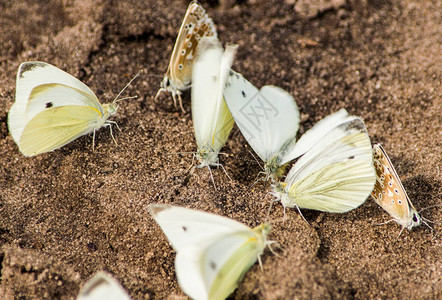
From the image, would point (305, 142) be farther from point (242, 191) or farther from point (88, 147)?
point (88, 147)

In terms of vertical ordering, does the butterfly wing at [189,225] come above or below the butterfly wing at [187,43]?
below

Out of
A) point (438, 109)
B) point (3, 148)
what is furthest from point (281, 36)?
point (3, 148)

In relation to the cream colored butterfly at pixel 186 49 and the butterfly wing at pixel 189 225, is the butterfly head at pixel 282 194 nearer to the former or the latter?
the butterfly wing at pixel 189 225

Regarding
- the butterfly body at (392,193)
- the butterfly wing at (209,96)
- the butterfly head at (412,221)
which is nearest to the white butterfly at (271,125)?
the butterfly wing at (209,96)

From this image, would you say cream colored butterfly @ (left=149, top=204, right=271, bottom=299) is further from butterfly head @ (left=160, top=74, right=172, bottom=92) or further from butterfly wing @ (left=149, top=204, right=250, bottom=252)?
butterfly head @ (left=160, top=74, right=172, bottom=92)

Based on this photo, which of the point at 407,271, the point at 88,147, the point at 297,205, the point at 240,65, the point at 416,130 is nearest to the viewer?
the point at 407,271

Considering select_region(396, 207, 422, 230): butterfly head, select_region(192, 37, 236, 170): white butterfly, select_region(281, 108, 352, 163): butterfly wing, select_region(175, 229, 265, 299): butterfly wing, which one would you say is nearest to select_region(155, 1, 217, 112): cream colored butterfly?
select_region(192, 37, 236, 170): white butterfly
